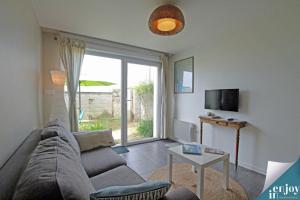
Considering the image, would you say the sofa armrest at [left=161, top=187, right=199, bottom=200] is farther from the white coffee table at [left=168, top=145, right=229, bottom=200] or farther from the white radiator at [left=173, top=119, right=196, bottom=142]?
the white radiator at [left=173, top=119, right=196, bottom=142]

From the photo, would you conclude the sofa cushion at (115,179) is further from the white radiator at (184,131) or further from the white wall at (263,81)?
the white radiator at (184,131)

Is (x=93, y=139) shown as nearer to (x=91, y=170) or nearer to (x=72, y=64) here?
(x=91, y=170)

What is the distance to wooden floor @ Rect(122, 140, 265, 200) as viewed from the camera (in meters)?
2.06

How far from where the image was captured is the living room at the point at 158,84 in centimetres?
154

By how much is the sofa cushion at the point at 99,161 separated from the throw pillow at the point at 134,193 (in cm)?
88

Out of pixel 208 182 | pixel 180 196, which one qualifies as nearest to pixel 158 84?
pixel 208 182

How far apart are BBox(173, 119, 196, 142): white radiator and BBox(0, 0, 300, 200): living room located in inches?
0.9

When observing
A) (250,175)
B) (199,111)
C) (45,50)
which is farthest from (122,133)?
(250,175)

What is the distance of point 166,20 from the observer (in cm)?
179

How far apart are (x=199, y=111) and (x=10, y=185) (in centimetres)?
321

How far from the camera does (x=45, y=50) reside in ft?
9.09

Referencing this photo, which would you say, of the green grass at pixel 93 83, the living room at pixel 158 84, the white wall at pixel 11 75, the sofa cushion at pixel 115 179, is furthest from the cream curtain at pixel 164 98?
the white wall at pixel 11 75

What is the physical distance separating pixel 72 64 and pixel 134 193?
278 centimetres

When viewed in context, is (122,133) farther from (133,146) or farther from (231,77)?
(231,77)
